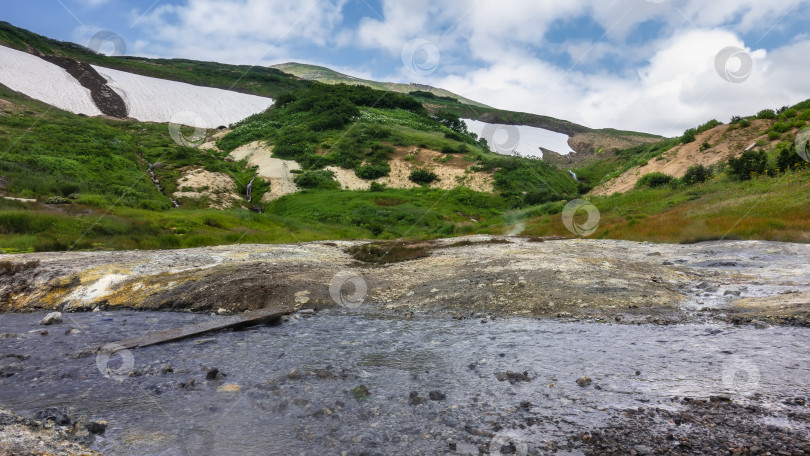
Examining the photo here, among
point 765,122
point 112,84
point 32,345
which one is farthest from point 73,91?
point 765,122

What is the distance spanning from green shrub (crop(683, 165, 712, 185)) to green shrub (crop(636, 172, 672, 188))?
303cm

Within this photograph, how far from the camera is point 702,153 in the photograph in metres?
43.8

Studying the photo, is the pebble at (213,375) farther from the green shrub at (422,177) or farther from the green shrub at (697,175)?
the green shrub at (422,177)

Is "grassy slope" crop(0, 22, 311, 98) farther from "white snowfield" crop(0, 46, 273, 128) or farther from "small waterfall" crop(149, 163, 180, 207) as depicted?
"small waterfall" crop(149, 163, 180, 207)

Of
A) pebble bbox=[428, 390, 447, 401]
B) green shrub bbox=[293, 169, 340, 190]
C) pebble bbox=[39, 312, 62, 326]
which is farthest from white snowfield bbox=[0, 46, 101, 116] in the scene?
→ pebble bbox=[428, 390, 447, 401]

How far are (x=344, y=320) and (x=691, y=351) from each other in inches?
296

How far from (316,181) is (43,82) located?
6274 centimetres

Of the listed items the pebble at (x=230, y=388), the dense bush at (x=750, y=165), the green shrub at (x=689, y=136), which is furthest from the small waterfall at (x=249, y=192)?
the green shrub at (x=689, y=136)

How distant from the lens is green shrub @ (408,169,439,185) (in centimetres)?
6031

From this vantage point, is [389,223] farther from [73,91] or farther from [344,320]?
[73,91]

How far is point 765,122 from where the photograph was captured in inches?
1684

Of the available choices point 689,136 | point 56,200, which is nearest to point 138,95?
point 56,200

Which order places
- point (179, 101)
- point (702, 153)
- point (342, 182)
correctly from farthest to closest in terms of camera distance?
point (179, 101), point (342, 182), point (702, 153)

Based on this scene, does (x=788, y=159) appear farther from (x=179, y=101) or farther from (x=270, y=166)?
(x=179, y=101)
